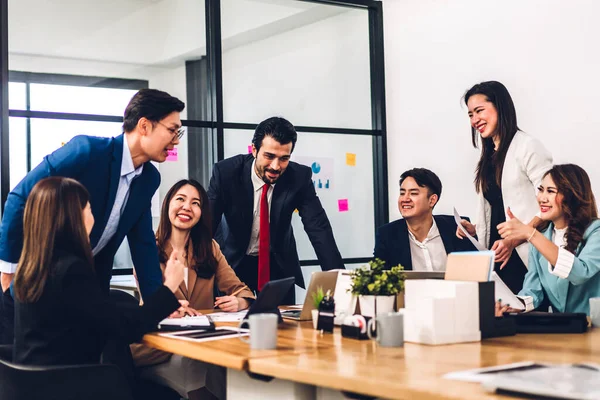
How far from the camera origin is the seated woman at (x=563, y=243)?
299 centimetres

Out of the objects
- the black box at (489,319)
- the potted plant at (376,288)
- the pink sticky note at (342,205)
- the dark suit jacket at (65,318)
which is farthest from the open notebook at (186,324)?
the pink sticky note at (342,205)

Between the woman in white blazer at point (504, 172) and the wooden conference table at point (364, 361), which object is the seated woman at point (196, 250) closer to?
the wooden conference table at point (364, 361)

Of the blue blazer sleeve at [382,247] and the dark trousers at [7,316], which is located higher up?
the blue blazer sleeve at [382,247]

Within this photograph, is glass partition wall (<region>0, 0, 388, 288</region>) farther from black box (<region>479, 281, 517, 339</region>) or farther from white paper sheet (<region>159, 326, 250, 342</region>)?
black box (<region>479, 281, 517, 339</region>)

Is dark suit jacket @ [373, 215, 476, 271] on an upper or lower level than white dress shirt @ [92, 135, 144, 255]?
lower

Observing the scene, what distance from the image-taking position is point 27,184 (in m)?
2.63

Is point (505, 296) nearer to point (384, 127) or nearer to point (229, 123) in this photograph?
point (229, 123)

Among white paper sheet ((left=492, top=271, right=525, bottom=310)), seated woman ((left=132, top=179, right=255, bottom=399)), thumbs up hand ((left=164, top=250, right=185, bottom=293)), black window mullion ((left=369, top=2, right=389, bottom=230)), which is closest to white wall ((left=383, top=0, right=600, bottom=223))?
black window mullion ((left=369, top=2, right=389, bottom=230))

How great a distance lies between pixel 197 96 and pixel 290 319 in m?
2.85

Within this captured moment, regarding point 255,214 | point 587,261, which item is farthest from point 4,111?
point 587,261

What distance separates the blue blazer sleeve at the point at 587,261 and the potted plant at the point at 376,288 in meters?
0.99

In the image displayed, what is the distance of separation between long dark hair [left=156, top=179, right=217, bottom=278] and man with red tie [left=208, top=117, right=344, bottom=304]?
52 centimetres

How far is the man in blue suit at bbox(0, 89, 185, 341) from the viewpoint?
2.78 metres

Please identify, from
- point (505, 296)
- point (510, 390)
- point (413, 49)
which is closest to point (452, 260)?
point (505, 296)
